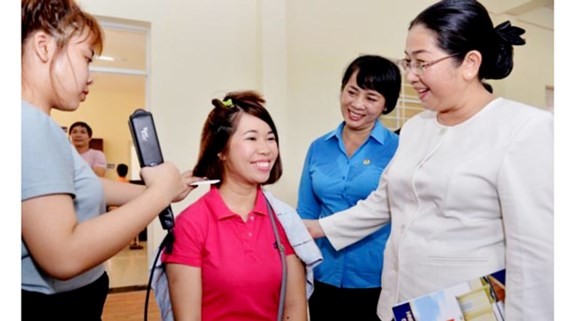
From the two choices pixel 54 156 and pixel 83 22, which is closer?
pixel 54 156

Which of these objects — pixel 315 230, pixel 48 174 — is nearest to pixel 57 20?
pixel 48 174

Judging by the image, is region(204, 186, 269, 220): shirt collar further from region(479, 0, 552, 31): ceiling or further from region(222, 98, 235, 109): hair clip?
region(479, 0, 552, 31): ceiling

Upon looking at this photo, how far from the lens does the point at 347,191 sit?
1.69 metres

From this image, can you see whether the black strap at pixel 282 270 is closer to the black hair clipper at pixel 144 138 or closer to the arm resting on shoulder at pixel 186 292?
the arm resting on shoulder at pixel 186 292

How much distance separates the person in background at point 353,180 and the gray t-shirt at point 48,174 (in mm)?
1063

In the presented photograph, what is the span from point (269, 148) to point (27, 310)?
2.77ft

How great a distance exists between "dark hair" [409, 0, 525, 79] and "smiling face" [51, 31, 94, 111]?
848 millimetres

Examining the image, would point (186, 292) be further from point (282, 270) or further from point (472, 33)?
point (472, 33)

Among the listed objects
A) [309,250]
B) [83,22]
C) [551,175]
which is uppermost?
[83,22]

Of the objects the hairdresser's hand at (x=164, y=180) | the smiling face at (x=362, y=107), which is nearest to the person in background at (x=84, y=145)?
the smiling face at (x=362, y=107)

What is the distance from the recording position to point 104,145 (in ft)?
29.8
